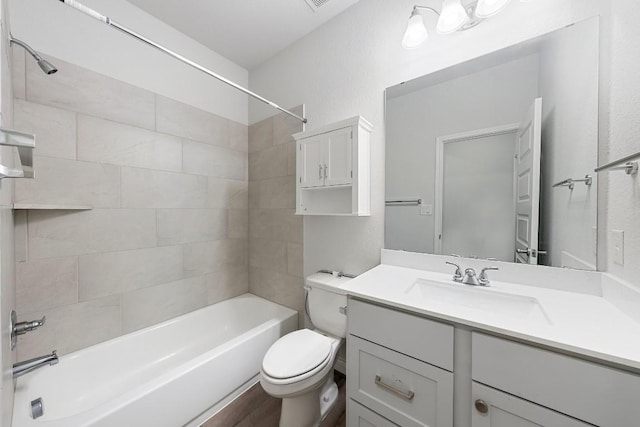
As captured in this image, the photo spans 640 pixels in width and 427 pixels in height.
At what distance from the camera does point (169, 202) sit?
6.13 feet

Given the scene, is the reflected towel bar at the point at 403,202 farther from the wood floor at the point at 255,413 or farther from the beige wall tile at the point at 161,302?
the beige wall tile at the point at 161,302

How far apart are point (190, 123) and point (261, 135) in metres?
0.60

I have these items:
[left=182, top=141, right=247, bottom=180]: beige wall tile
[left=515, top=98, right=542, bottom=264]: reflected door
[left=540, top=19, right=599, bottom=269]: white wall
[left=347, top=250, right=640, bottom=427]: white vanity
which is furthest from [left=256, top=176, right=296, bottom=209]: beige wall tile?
[left=540, top=19, right=599, bottom=269]: white wall

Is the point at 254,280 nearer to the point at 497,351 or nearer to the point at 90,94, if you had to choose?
the point at 90,94

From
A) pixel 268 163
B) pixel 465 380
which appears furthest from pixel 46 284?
pixel 465 380

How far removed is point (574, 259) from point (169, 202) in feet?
8.04

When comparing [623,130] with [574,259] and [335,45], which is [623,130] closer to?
[574,259]

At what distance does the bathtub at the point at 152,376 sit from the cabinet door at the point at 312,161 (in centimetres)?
112

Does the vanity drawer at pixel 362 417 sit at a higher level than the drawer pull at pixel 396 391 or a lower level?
lower

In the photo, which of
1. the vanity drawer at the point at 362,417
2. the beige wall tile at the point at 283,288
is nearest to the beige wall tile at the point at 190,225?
the beige wall tile at the point at 283,288

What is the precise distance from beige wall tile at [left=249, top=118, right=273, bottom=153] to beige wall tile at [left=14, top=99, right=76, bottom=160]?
125 centimetres

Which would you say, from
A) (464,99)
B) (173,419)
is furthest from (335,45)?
(173,419)

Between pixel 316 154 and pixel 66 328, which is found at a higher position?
pixel 316 154

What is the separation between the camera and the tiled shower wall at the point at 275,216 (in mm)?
2039
